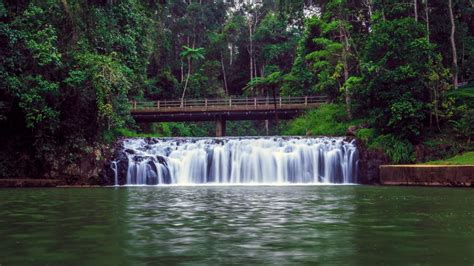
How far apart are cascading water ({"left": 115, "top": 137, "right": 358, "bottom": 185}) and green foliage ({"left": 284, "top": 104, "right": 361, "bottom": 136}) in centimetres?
598

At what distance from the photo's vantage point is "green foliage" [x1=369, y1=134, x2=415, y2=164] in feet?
83.0

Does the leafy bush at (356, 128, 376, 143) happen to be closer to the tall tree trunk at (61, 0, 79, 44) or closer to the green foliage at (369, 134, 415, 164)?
the green foliage at (369, 134, 415, 164)

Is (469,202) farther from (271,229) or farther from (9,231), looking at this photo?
(9,231)

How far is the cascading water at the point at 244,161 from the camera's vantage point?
88.3ft

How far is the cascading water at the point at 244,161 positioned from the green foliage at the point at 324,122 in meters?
5.98

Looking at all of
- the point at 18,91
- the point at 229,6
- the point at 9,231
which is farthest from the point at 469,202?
the point at 229,6

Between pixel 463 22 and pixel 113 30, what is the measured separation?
24658 millimetres

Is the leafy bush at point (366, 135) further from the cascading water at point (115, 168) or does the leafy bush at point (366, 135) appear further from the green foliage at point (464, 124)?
the cascading water at point (115, 168)

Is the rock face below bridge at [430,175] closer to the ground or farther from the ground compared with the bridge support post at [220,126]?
closer to the ground

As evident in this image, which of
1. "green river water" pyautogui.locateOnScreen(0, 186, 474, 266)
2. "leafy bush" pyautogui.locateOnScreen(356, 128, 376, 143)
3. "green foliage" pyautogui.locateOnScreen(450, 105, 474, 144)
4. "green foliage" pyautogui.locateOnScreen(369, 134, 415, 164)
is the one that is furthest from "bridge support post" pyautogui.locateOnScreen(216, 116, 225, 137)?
"green river water" pyautogui.locateOnScreen(0, 186, 474, 266)

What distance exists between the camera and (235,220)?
7984 mm

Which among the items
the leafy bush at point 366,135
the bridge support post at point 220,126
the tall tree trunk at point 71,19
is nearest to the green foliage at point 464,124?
the leafy bush at point 366,135

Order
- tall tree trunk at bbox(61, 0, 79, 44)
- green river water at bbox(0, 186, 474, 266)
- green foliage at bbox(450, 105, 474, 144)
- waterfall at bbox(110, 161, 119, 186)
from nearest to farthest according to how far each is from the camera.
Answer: green river water at bbox(0, 186, 474, 266), tall tree trunk at bbox(61, 0, 79, 44), green foliage at bbox(450, 105, 474, 144), waterfall at bbox(110, 161, 119, 186)

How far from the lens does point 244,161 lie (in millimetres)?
27859
